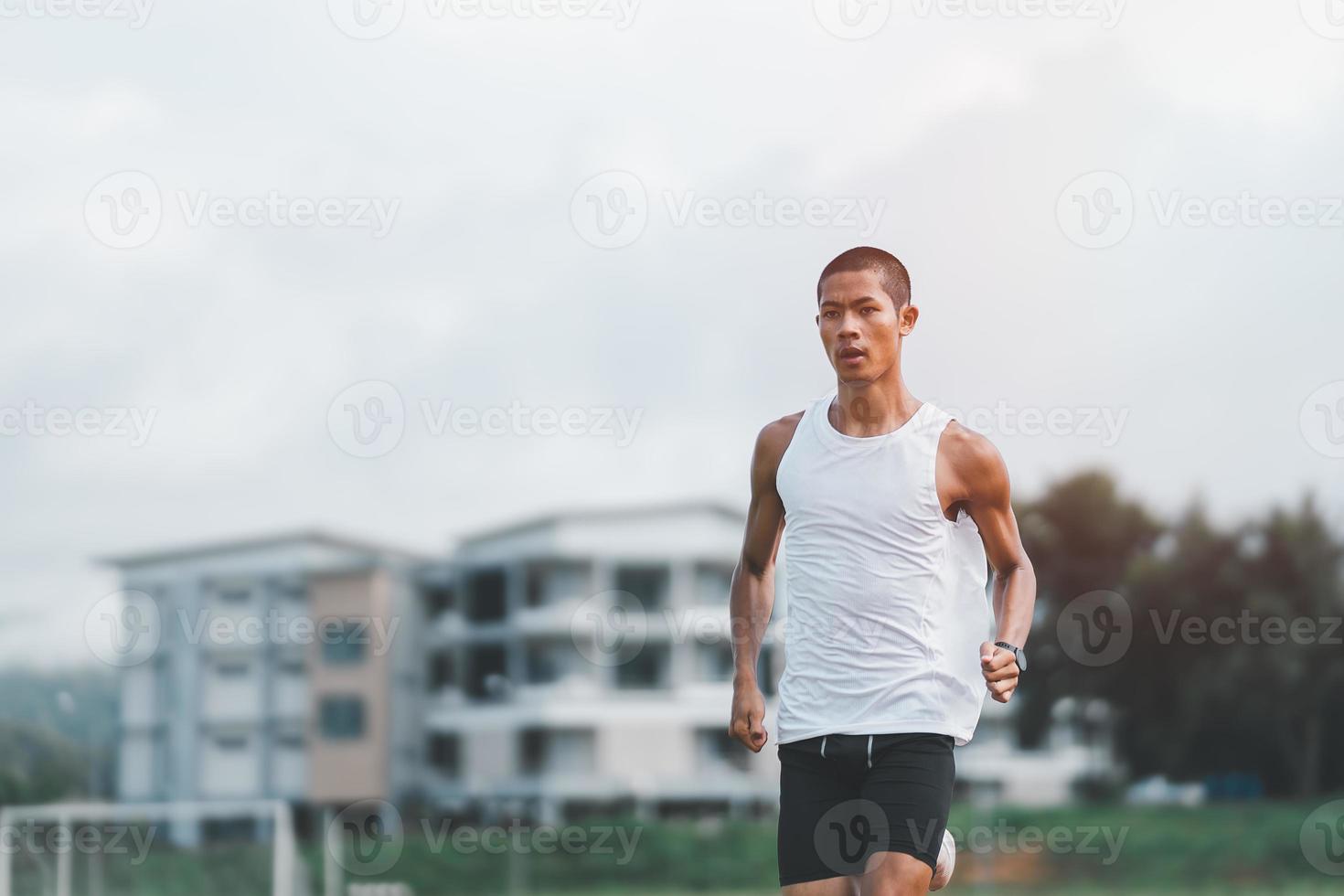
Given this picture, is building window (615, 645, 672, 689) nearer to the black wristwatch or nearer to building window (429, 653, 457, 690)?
building window (429, 653, 457, 690)

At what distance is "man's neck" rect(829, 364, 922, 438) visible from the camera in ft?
14.4

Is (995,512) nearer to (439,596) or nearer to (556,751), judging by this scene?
(556,751)

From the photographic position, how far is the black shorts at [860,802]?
4223 millimetres

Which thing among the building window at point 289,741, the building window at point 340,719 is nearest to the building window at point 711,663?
the building window at point 340,719

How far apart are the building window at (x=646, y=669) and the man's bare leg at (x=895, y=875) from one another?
49506 mm

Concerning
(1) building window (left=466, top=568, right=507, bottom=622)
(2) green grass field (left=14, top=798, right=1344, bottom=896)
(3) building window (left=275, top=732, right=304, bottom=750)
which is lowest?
(2) green grass field (left=14, top=798, right=1344, bottom=896)

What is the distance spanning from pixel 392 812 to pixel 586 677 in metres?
7.43

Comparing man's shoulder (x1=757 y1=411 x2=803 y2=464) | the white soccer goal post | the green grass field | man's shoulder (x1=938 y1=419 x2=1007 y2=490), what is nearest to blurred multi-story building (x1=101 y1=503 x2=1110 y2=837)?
the green grass field

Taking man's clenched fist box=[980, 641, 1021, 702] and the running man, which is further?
the running man

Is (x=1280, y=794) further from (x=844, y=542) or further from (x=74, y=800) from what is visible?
(x=844, y=542)

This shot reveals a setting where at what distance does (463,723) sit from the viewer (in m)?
58.6

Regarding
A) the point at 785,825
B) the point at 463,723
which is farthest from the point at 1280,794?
the point at 785,825

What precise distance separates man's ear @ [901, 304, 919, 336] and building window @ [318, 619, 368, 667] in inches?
2200

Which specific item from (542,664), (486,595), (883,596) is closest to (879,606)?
(883,596)
